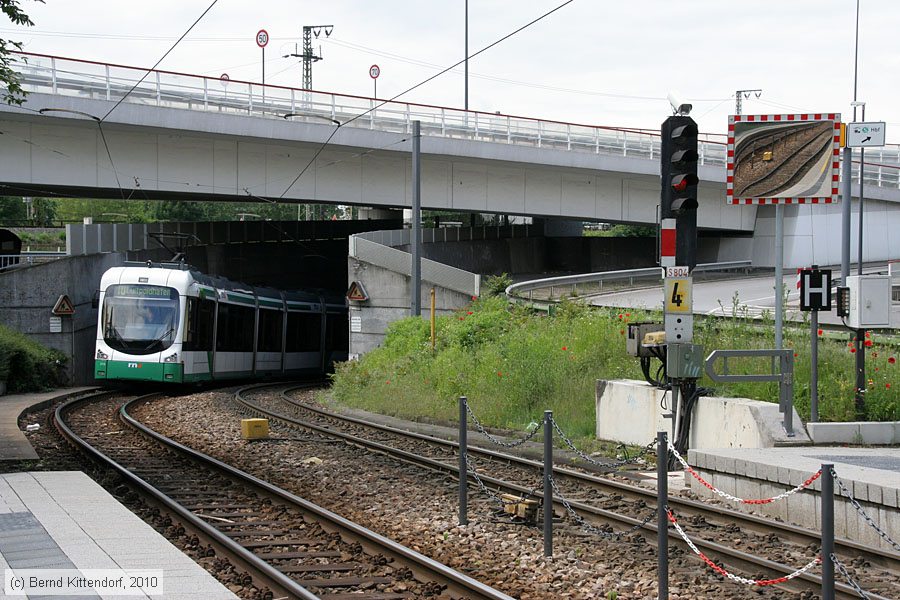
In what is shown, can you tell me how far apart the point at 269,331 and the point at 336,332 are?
6955 mm

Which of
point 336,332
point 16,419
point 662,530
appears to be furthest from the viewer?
point 336,332

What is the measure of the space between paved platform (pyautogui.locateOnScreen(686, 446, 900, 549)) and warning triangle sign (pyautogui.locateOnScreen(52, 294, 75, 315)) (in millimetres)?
25469

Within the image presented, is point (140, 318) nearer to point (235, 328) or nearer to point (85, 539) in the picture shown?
point (235, 328)

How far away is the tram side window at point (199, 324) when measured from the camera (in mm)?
28156

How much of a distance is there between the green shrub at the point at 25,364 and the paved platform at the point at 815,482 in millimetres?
21925

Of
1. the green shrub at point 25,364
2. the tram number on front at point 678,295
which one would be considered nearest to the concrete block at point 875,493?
the tram number on front at point 678,295

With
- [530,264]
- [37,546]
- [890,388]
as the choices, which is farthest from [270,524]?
[530,264]

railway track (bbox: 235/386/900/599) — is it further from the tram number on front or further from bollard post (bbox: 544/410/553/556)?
the tram number on front

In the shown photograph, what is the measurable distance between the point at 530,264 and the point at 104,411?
2920 cm

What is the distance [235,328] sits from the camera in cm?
3241

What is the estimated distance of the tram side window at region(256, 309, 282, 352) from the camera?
34781 millimetres

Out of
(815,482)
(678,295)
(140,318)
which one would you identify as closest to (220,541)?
(815,482)

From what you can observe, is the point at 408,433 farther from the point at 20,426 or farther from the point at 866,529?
the point at 866,529

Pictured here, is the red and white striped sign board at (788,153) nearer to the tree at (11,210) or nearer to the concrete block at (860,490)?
the concrete block at (860,490)
